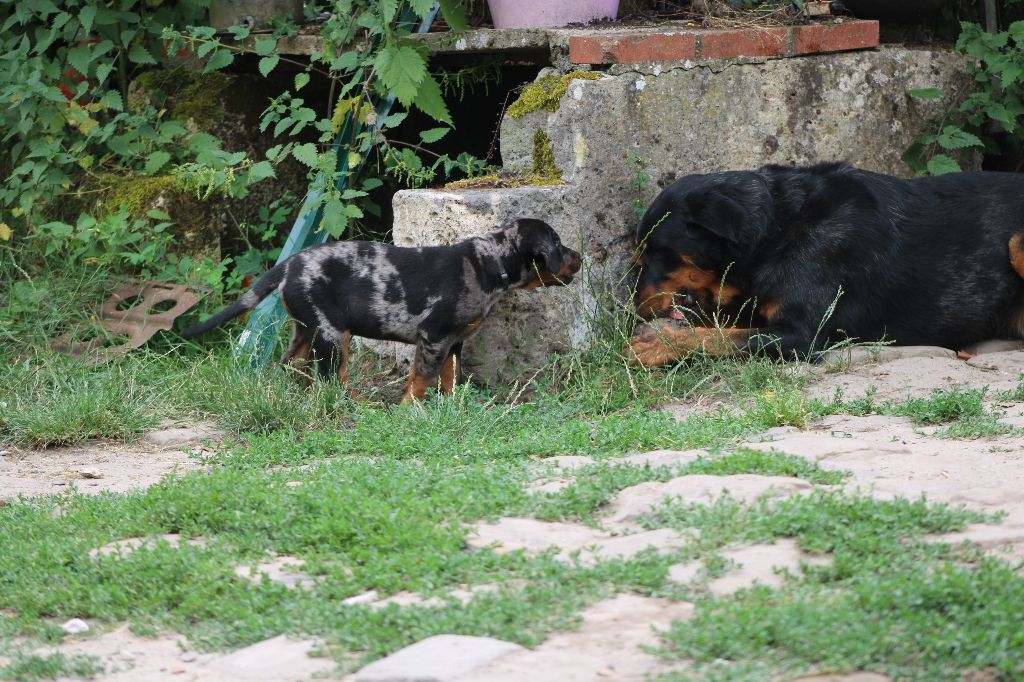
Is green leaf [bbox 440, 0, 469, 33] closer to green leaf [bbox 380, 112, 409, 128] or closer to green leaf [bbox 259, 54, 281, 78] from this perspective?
green leaf [bbox 380, 112, 409, 128]

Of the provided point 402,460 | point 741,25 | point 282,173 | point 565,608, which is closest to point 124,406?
point 402,460

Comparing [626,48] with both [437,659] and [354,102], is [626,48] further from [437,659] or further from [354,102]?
[437,659]

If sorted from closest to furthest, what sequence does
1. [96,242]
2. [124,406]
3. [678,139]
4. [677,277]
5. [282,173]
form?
[124,406] < [677,277] < [678,139] < [96,242] < [282,173]

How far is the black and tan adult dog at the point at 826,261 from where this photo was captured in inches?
239

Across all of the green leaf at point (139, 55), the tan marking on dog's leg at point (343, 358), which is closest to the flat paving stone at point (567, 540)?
the tan marking on dog's leg at point (343, 358)

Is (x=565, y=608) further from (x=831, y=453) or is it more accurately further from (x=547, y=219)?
(x=547, y=219)

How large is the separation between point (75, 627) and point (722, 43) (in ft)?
16.0

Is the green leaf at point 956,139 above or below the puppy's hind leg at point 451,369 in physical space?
above

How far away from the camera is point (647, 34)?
6539 mm

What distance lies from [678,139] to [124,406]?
3406mm

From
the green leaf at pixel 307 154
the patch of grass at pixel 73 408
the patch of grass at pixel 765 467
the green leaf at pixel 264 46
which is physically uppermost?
the green leaf at pixel 264 46

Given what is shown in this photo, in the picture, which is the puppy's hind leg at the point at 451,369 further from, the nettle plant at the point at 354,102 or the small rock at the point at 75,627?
the small rock at the point at 75,627

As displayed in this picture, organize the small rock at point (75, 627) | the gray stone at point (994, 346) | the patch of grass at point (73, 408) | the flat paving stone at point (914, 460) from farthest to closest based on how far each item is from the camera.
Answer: the gray stone at point (994, 346), the patch of grass at point (73, 408), the flat paving stone at point (914, 460), the small rock at point (75, 627)

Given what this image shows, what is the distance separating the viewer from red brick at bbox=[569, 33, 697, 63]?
643cm
